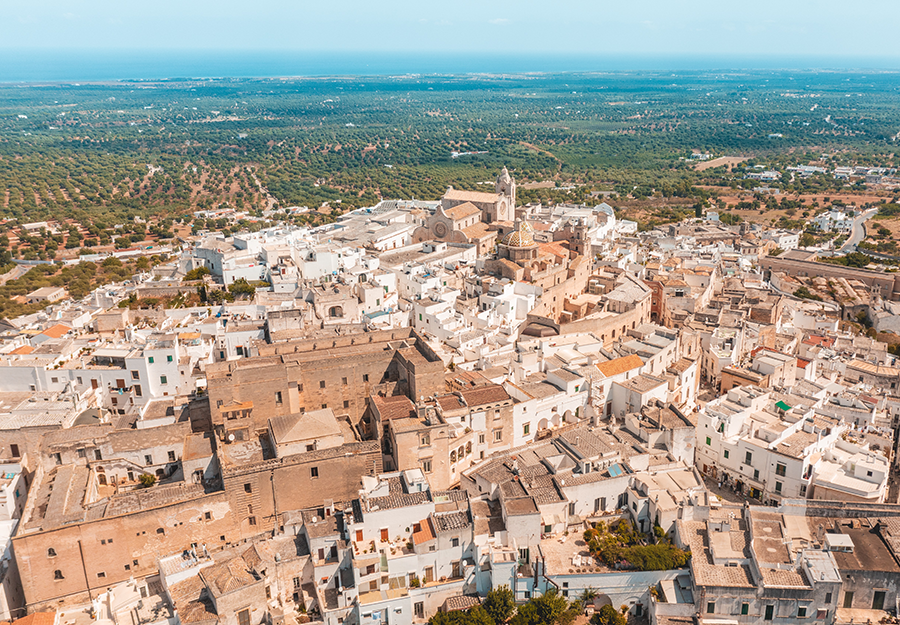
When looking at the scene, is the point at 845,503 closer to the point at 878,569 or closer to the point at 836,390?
the point at 878,569

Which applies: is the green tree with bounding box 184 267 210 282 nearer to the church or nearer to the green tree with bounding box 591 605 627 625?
the church

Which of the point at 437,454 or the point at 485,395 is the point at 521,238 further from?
the point at 437,454

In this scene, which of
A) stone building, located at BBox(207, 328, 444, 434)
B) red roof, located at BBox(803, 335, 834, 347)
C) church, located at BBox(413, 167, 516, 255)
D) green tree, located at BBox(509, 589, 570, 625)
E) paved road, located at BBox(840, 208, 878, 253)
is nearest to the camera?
green tree, located at BBox(509, 589, 570, 625)

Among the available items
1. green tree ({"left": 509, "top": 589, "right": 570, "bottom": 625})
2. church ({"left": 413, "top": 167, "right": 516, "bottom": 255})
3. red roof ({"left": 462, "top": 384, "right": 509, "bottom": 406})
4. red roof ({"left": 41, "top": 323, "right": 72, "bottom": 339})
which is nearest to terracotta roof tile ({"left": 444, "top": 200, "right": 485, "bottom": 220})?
church ({"left": 413, "top": 167, "right": 516, "bottom": 255})

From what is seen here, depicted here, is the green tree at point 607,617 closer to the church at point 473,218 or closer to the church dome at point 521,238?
the church dome at point 521,238

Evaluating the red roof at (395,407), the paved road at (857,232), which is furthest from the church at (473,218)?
the paved road at (857,232)

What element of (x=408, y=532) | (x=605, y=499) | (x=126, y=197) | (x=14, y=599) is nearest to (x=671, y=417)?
(x=605, y=499)

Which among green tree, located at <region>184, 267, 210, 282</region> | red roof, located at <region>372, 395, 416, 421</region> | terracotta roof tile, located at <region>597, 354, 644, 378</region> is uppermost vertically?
green tree, located at <region>184, 267, 210, 282</region>

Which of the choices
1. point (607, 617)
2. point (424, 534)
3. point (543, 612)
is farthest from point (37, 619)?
point (607, 617)
